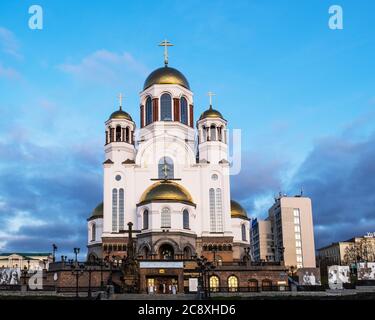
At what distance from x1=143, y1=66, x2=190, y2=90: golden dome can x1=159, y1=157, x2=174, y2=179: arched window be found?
10.5m

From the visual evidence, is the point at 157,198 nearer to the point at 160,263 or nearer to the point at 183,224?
the point at 183,224

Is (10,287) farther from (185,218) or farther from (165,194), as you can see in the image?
(185,218)

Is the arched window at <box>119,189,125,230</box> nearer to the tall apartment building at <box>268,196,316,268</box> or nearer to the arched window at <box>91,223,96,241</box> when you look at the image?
the arched window at <box>91,223,96,241</box>

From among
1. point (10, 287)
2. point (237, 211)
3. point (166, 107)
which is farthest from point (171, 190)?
point (10, 287)

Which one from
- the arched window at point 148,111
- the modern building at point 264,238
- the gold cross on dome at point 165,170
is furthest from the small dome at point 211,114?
the modern building at point 264,238

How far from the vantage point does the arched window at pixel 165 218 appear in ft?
181

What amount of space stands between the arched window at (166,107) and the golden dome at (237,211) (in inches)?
527

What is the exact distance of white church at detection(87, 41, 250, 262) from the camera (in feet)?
183

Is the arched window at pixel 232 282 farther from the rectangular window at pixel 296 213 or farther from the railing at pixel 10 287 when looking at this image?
the rectangular window at pixel 296 213

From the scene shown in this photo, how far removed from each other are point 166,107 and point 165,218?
16.4m

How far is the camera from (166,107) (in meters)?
66.0

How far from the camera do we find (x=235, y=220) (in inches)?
2557

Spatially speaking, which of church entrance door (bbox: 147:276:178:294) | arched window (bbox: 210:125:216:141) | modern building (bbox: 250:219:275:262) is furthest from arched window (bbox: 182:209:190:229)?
modern building (bbox: 250:219:275:262)
